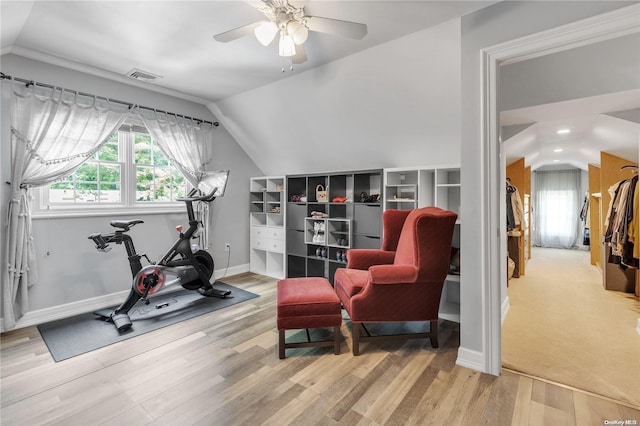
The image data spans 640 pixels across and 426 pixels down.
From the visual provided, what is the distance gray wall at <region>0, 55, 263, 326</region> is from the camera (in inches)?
116

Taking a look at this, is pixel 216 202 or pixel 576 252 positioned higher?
pixel 216 202

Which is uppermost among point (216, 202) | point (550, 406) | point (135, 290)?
point (216, 202)

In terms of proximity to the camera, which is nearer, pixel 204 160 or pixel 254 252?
pixel 204 160

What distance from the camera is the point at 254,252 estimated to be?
5012 millimetres

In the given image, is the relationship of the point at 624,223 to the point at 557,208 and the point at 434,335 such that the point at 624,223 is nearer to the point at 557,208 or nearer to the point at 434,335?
the point at 434,335

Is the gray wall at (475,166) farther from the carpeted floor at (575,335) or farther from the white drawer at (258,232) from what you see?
the white drawer at (258,232)

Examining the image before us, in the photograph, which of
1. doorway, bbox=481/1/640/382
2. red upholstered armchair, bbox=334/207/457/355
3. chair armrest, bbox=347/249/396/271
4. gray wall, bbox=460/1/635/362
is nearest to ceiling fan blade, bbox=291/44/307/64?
gray wall, bbox=460/1/635/362

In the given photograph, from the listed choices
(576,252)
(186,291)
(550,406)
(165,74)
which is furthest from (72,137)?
(576,252)

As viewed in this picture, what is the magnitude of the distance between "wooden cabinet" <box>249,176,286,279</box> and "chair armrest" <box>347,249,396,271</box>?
182cm

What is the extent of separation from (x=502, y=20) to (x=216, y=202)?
3.91 meters

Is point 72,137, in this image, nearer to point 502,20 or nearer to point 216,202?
point 216,202

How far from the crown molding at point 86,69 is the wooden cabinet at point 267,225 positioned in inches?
64.9

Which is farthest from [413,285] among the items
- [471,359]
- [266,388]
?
[266,388]

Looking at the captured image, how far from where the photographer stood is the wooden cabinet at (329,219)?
3.80 m
